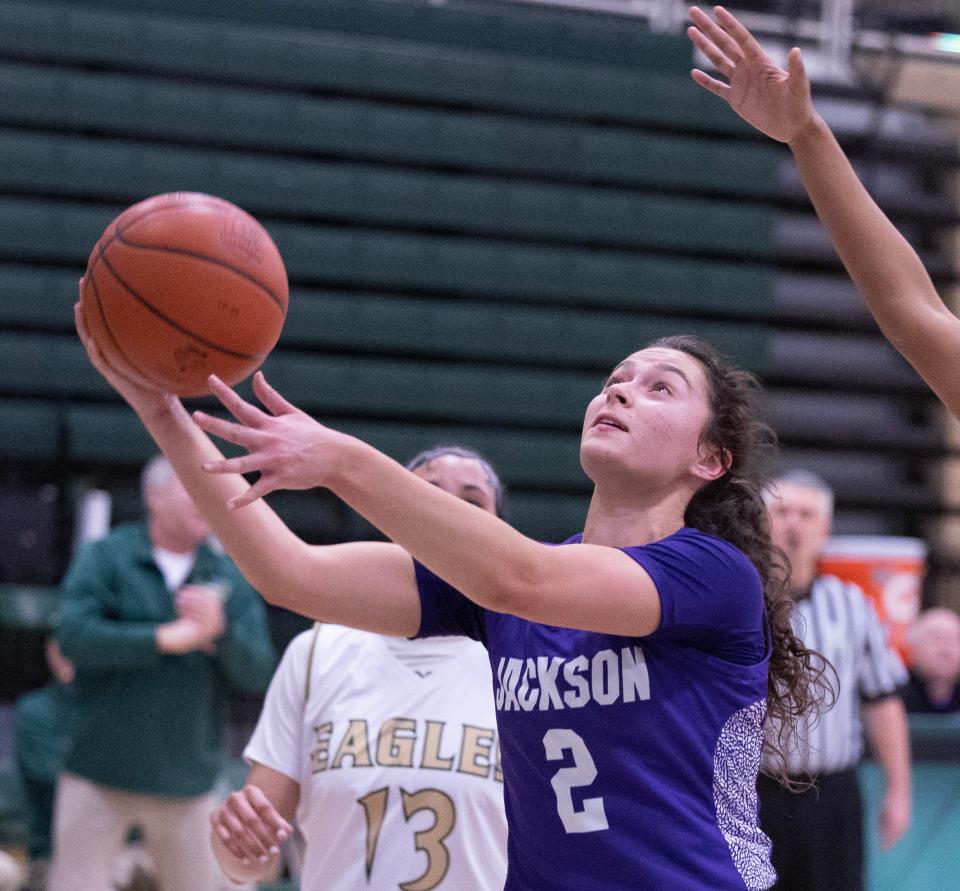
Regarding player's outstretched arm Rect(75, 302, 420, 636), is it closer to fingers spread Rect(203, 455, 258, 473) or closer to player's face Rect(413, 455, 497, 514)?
fingers spread Rect(203, 455, 258, 473)

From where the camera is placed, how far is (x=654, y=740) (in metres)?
1.89

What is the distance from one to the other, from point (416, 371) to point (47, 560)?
2.38m

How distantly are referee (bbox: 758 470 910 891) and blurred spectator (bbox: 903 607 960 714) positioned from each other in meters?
0.96

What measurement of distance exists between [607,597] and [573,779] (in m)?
0.28

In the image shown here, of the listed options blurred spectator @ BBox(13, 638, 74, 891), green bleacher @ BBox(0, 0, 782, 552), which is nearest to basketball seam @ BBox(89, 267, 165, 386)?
blurred spectator @ BBox(13, 638, 74, 891)

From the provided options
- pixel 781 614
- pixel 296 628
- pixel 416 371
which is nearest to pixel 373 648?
pixel 781 614

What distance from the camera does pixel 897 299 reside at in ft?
6.22

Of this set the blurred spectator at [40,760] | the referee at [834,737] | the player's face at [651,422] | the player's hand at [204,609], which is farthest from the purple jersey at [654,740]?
the blurred spectator at [40,760]

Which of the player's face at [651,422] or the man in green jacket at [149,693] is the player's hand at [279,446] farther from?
the man in green jacket at [149,693]

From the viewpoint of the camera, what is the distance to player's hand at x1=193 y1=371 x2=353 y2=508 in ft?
5.44

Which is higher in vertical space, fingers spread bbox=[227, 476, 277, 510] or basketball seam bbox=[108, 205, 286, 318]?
basketball seam bbox=[108, 205, 286, 318]

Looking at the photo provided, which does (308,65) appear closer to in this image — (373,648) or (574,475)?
(574,475)

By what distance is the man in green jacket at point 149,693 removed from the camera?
14.7 feet

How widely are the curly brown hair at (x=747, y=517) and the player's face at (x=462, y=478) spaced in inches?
28.4
